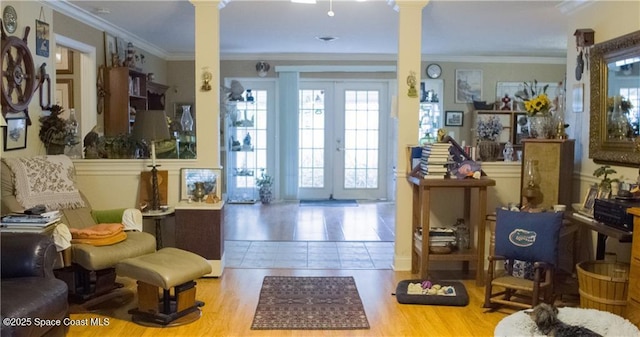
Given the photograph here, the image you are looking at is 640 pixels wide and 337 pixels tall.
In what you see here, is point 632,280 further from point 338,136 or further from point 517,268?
point 338,136

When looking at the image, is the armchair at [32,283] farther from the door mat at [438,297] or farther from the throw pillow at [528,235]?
the throw pillow at [528,235]

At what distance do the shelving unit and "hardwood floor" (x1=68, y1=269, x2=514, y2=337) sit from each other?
4.28m

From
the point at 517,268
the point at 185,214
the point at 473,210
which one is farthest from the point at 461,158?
the point at 185,214

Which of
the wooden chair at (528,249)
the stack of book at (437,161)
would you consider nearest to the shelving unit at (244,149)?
the stack of book at (437,161)

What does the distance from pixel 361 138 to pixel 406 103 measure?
13.6 feet

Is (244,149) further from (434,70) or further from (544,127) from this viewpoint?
(544,127)

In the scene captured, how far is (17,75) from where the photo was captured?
4168 mm

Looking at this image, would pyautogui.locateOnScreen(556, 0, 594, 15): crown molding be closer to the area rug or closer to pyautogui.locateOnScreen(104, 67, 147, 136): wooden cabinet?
the area rug

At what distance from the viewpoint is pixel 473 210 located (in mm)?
4574

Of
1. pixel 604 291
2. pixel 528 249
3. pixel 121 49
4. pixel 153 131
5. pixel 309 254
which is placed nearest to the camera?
pixel 604 291

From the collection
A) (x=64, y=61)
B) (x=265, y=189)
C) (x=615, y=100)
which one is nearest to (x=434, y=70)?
(x=265, y=189)

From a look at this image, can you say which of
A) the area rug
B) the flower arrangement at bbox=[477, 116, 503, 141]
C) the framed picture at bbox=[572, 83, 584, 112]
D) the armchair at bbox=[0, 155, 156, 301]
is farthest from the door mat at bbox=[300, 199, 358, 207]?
the armchair at bbox=[0, 155, 156, 301]

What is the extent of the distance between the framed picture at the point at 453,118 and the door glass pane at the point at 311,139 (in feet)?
6.19

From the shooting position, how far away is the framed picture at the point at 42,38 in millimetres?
4496
